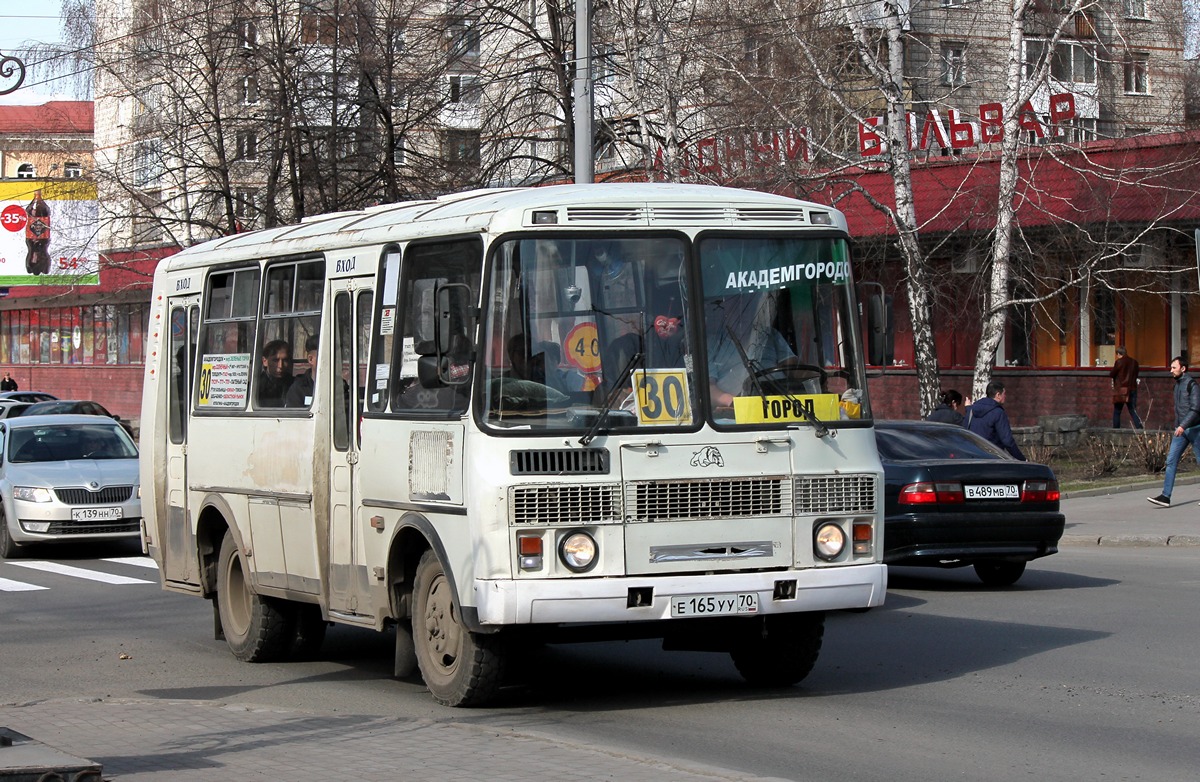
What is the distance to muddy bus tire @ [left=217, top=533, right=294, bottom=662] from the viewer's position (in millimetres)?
11406

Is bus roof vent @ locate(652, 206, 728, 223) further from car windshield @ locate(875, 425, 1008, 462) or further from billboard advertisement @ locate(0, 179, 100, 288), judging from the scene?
billboard advertisement @ locate(0, 179, 100, 288)

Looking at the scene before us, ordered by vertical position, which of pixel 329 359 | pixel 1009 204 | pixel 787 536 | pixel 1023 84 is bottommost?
pixel 787 536

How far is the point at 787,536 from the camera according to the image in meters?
8.95

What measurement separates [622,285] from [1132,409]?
24.4 m

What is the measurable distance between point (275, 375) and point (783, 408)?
3717 millimetres

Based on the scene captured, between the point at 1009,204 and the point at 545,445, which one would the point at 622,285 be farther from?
the point at 1009,204

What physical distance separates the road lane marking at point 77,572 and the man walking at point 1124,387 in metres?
19.4

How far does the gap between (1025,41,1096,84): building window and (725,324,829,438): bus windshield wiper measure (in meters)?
18.1

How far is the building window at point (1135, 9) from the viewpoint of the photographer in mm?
27742

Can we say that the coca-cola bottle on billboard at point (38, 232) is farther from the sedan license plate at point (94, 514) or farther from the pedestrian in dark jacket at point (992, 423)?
the pedestrian in dark jacket at point (992, 423)

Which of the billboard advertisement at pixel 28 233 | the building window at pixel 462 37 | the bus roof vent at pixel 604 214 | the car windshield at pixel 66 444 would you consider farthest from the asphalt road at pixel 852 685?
the billboard advertisement at pixel 28 233

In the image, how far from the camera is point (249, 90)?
3309 centimetres

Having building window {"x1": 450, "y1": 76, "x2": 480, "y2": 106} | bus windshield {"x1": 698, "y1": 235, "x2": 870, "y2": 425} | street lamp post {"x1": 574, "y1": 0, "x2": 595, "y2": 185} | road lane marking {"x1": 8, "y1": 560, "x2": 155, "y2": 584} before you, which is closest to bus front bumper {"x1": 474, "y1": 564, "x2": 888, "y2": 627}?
bus windshield {"x1": 698, "y1": 235, "x2": 870, "y2": 425}

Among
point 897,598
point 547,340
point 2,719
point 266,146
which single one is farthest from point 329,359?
point 266,146
